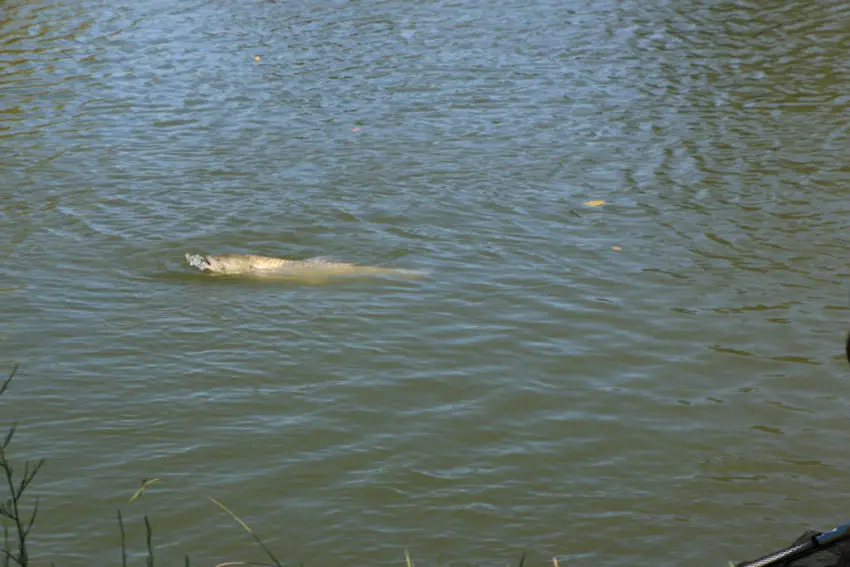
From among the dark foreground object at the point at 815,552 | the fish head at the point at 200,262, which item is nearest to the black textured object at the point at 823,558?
the dark foreground object at the point at 815,552

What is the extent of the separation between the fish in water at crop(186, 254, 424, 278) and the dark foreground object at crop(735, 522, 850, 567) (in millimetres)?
5533

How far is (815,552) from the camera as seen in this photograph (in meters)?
4.52

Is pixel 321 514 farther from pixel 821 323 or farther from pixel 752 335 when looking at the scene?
pixel 821 323

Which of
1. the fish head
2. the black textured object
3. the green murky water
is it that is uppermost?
the black textured object

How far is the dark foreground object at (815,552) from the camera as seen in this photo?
4.45 meters

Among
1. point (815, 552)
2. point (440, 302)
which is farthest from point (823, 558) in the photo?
point (440, 302)

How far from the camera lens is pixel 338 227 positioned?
10.8 metres

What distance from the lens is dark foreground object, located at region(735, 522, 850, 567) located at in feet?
14.6

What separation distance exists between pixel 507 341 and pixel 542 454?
5.43 ft

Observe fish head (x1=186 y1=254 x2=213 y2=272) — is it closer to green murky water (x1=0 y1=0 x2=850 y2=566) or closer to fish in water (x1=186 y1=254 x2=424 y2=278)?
fish in water (x1=186 y1=254 x2=424 y2=278)

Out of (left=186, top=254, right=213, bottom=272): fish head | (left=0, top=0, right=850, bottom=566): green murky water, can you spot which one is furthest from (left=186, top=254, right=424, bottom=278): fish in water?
(left=0, top=0, right=850, bottom=566): green murky water

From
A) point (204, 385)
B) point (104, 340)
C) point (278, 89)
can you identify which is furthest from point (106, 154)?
point (204, 385)

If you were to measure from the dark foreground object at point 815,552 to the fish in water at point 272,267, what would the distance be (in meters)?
5.53

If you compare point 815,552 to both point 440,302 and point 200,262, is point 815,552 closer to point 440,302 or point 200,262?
point 440,302
